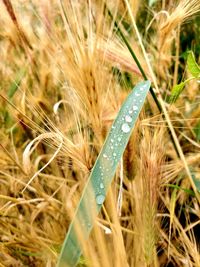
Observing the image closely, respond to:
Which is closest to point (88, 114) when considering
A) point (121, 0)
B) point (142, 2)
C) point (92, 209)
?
point (92, 209)

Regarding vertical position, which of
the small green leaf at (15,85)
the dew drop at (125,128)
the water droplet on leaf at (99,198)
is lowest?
the water droplet on leaf at (99,198)

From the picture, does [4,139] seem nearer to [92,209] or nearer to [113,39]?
[113,39]

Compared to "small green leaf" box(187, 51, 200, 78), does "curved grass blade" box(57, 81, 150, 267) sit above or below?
below

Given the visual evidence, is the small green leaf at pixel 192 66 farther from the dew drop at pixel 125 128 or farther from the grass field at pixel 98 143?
the dew drop at pixel 125 128

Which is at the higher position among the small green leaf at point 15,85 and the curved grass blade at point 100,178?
the small green leaf at point 15,85

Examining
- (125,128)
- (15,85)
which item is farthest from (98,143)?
(15,85)

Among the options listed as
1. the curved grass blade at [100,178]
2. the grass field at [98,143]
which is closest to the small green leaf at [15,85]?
the grass field at [98,143]

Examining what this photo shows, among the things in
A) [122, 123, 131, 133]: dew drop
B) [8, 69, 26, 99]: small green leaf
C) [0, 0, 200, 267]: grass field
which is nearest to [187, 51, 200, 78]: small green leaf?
[0, 0, 200, 267]: grass field

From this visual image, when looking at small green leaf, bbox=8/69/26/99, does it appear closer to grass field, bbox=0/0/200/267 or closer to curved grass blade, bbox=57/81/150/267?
grass field, bbox=0/0/200/267
